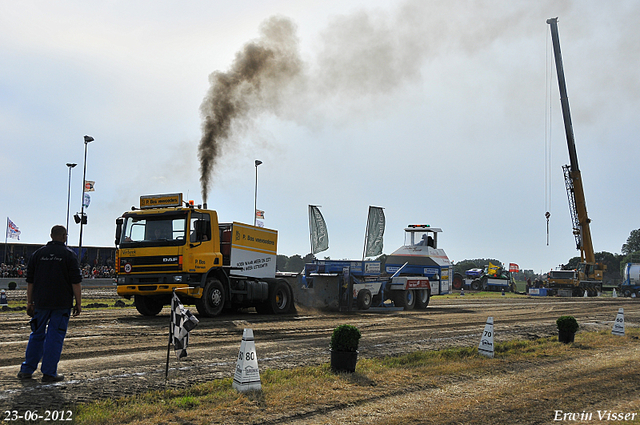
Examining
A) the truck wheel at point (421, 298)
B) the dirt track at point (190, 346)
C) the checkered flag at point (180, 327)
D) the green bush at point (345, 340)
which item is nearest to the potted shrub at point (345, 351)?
the green bush at point (345, 340)

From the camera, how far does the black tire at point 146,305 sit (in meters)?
15.5

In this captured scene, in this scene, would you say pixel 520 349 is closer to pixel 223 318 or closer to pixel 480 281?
pixel 223 318

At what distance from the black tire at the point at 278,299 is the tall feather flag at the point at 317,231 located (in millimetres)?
5421

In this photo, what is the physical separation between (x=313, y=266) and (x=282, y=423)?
15.0m

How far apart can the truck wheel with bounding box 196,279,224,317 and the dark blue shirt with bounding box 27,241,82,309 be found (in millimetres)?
8302

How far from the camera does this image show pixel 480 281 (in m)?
54.9

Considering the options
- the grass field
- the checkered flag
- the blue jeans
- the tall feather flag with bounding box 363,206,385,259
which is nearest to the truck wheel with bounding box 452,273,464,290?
the tall feather flag with bounding box 363,206,385,259

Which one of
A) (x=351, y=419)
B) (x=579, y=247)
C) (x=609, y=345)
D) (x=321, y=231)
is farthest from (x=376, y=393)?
(x=579, y=247)

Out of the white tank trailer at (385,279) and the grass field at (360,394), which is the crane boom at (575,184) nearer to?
the white tank trailer at (385,279)

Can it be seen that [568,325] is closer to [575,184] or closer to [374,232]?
[374,232]

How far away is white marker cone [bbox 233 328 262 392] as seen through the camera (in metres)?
6.75

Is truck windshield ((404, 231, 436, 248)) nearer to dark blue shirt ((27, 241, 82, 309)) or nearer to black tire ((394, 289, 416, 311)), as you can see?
black tire ((394, 289, 416, 311))

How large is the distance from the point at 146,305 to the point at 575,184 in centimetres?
4360

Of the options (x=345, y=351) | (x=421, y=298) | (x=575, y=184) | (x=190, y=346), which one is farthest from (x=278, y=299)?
(x=575, y=184)
